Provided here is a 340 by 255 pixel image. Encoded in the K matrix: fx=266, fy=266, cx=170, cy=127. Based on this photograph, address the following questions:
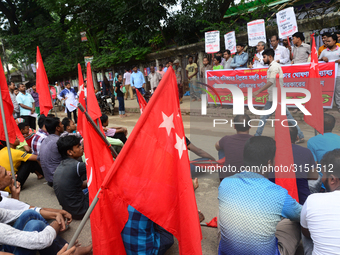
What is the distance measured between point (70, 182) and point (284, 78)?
5612 mm

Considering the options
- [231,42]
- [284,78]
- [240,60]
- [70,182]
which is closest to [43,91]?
[70,182]

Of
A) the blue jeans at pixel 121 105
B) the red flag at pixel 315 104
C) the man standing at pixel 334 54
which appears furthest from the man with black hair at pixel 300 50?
the blue jeans at pixel 121 105

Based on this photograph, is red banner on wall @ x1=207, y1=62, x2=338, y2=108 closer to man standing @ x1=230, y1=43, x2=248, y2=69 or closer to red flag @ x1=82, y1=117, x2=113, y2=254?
man standing @ x1=230, y1=43, x2=248, y2=69

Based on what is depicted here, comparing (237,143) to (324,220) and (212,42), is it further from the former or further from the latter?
(212,42)

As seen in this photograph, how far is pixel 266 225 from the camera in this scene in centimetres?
179

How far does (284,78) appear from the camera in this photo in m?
6.56

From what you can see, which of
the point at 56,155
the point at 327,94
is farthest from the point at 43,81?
the point at 327,94

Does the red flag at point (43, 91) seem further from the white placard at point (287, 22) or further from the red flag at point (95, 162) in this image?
the white placard at point (287, 22)

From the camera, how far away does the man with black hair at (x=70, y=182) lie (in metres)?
3.01

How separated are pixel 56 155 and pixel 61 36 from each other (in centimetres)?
1904

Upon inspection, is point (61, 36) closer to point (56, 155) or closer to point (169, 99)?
point (56, 155)

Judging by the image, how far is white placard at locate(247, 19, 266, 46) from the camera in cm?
722

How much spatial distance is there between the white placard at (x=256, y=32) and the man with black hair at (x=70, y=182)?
6.04 metres

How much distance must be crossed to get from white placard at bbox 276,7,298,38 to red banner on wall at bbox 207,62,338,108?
1059 millimetres
